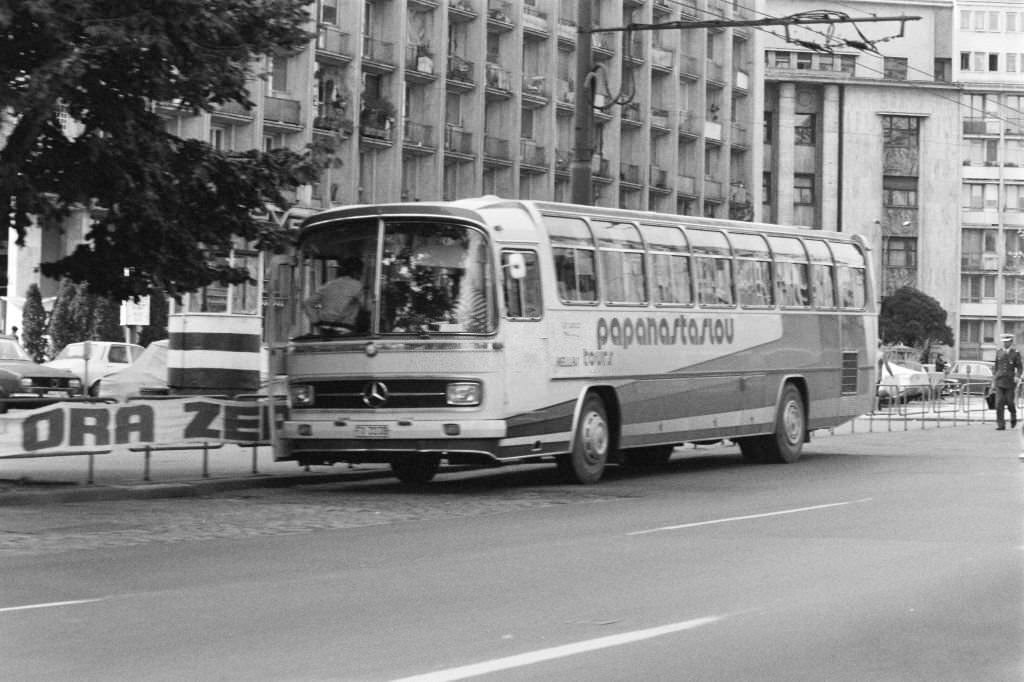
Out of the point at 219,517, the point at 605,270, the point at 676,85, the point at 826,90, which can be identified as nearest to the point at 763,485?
the point at 605,270

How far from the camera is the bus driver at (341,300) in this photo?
61.6ft

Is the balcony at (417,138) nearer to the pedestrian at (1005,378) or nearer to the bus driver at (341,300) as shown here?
the pedestrian at (1005,378)

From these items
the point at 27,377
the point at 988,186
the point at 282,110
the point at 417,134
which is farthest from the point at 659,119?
the point at 988,186

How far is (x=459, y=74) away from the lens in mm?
65562

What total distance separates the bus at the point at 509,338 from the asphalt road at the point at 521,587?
0.83 m

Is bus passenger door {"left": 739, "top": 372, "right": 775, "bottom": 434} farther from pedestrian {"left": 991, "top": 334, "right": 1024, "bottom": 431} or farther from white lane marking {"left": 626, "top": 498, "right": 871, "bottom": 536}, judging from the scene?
pedestrian {"left": 991, "top": 334, "right": 1024, "bottom": 431}

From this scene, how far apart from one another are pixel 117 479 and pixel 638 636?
1188 centimetres

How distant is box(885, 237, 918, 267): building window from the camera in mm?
117500

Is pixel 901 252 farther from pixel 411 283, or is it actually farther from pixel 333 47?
pixel 411 283

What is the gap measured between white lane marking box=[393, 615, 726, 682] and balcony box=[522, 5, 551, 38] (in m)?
62.2

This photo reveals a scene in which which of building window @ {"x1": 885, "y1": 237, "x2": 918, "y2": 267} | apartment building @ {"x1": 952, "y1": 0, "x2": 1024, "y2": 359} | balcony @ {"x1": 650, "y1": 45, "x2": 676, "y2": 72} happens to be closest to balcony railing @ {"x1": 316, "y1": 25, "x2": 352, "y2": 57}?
balcony @ {"x1": 650, "y1": 45, "x2": 676, "y2": 72}

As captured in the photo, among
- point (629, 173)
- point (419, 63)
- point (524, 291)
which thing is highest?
point (419, 63)

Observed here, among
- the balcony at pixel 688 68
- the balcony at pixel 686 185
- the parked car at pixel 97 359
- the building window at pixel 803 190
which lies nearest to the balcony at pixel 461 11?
the balcony at pixel 688 68

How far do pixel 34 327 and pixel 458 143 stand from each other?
61.5ft
